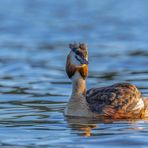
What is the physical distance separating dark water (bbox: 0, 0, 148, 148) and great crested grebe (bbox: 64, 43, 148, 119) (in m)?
0.33

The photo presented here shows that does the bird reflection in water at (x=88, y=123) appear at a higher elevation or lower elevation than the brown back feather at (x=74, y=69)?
lower

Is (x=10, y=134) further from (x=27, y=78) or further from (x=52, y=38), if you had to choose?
(x=52, y=38)

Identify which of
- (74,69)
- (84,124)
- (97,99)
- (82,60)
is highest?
(82,60)

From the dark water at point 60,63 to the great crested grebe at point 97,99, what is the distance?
13.2 inches

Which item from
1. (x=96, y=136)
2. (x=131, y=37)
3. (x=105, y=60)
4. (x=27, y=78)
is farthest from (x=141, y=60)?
(x=96, y=136)

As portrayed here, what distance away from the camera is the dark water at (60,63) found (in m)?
15.9

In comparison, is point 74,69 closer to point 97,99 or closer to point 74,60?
point 74,60

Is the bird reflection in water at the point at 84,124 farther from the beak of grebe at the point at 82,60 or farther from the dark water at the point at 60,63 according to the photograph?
the beak of grebe at the point at 82,60

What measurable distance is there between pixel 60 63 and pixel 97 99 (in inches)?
380

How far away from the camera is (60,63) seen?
27.6 meters

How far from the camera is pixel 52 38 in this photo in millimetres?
35000

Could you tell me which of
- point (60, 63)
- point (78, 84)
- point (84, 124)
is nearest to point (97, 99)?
point (78, 84)

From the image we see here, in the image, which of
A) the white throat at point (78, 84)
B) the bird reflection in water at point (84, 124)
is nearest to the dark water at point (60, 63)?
the bird reflection in water at point (84, 124)

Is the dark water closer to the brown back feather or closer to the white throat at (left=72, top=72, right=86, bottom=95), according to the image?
the white throat at (left=72, top=72, right=86, bottom=95)
